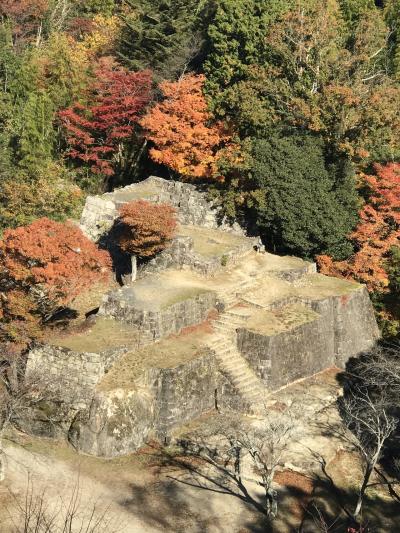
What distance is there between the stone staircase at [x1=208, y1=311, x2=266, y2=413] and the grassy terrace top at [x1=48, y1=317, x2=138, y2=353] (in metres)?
2.81

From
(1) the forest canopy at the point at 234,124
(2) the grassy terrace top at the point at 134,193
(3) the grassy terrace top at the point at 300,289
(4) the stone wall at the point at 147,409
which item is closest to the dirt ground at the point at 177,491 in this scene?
(4) the stone wall at the point at 147,409

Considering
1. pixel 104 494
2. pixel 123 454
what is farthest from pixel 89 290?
pixel 104 494

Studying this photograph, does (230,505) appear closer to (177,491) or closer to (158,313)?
(177,491)

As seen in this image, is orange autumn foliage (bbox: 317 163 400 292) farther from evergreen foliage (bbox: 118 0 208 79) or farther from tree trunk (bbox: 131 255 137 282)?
evergreen foliage (bbox: 118 0 208 79)

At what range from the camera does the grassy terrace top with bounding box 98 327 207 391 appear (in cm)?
1892

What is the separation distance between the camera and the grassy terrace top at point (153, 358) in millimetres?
18922

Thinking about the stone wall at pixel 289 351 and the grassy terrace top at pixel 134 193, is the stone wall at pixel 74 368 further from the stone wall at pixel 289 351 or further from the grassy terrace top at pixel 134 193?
the grassy terrace top at pixel 134 193

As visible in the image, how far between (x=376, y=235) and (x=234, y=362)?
Answer: 8.70 m

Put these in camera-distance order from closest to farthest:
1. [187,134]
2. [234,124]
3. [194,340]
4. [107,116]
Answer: [194,340] → [187,134] → [234,124] → [107,116]

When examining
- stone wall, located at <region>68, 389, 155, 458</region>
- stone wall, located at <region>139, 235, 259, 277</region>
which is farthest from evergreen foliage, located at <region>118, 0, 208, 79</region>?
stone wall, located at <region>68, 389, 155, 458</region>

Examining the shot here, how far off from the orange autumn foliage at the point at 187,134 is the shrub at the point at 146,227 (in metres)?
5.19

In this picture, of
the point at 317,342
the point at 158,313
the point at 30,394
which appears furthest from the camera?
the point at 317,342

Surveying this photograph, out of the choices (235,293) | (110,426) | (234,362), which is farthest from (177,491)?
(235,293)

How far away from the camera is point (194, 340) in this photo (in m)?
21.3
